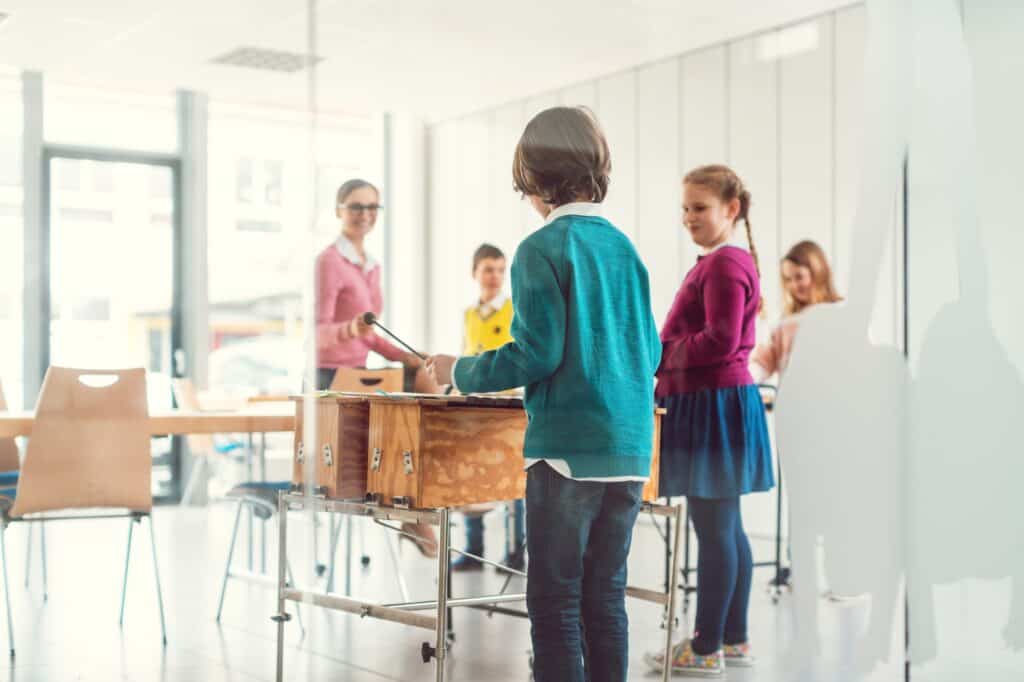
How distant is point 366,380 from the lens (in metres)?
2.90

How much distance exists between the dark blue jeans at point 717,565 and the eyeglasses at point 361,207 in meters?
1.11

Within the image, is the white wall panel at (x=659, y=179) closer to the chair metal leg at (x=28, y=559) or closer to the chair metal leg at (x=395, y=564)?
the chair metal leg at (x=395, y=564)

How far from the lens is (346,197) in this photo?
2.86m

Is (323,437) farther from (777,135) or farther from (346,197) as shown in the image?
(777,135)

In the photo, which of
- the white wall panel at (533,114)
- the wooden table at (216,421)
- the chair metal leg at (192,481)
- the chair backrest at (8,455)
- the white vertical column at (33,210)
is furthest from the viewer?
the chair metal leg at (192,481)

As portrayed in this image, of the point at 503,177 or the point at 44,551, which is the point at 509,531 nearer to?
the point at 503,177

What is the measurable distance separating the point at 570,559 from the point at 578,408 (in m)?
0.26

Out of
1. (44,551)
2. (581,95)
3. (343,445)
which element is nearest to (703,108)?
(581,95)

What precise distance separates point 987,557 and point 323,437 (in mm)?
1665

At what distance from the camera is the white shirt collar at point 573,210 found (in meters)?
2.25

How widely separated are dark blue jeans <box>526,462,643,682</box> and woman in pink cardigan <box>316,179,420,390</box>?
815mm

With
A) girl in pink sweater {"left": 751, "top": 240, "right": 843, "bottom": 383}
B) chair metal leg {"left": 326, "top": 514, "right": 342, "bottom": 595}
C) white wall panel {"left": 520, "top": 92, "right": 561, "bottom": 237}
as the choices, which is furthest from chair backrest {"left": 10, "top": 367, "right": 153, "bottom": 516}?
girl in pink sweater {"left": 751, "top": 240, "right": 843, "bottom": 383}

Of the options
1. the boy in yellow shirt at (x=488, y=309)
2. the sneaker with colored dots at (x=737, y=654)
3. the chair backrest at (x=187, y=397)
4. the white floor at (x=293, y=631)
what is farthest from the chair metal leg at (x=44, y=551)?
the sneaker with colored dots at (x=737, y=654)

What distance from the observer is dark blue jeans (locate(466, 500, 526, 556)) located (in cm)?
399
